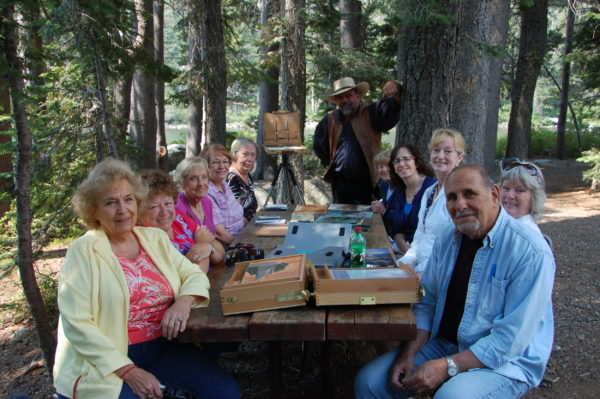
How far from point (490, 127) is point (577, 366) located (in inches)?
363

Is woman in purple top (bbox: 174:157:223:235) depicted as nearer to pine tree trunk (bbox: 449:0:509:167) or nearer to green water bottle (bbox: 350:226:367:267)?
green water bottle (bbox: 350:226:367:267)

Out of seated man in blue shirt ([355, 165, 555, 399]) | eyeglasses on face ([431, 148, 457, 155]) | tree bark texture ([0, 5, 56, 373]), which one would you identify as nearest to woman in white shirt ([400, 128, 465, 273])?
eyeglasses on face ([431, 148, 457, 155])

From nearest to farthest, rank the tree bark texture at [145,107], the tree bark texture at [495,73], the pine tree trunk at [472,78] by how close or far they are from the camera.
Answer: the pine tree trunk at [472,78] < the tree bark texture at [145,107] < the tree bark texture at [495,73]

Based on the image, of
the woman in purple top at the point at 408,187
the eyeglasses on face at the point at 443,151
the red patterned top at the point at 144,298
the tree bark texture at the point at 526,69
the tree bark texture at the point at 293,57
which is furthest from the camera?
the tree bark texture at the point at 526,69

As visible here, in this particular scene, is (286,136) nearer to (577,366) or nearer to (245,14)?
(577,366)

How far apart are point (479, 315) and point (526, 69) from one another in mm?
12660

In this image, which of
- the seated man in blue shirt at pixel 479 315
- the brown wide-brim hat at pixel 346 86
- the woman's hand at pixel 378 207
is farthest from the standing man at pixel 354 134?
the seated man in blue shirt at pixel 479 315

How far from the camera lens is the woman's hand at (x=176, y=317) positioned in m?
1.94

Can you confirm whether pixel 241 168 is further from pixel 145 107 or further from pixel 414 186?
pixel 145 107

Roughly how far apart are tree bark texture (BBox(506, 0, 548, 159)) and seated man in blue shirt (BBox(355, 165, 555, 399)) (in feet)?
38.6

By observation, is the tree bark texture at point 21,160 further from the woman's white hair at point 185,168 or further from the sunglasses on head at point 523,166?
the sunglasses on head at point 523,166

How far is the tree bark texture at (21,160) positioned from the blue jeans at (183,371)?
1.57 m

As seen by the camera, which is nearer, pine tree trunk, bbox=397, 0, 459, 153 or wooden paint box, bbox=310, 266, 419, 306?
wooden paint box, bbox=310, 266, 419, 306

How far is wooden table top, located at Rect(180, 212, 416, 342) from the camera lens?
179 centimetres
